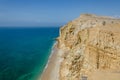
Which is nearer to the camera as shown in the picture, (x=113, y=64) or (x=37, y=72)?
(x=113, y=64)

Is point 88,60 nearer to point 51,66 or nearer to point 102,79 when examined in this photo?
point 102,79

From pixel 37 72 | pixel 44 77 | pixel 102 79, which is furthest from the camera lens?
pixel 37 72

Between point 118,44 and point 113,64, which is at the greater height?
point 118,44

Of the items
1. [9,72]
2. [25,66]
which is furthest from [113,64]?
[25,66]

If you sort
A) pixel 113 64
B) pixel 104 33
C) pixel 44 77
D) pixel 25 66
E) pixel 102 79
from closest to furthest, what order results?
pixel 102 79, pixel 113 64, pixel 104 33, pixel 44 77, pixel 25 66

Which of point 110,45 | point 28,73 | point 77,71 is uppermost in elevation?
point 110,45

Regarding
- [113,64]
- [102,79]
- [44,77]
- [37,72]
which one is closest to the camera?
[102,79]

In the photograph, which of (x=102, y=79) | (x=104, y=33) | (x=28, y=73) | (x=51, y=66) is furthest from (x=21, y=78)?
(x=102, y=79)

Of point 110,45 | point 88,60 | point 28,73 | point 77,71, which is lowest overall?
point 28,73

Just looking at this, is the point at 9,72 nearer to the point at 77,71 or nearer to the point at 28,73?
the point at 28,73
